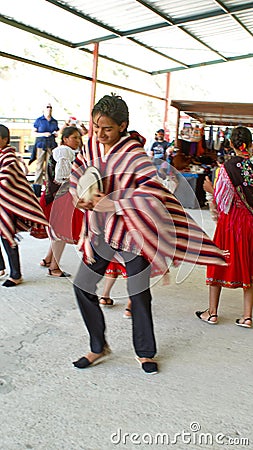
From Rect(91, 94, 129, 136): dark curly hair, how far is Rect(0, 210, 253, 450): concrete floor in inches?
46.7

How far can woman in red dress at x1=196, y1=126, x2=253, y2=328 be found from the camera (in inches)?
114

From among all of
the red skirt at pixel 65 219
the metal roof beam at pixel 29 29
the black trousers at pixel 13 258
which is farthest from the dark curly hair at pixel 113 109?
the metal roof beam at pixel 29 29

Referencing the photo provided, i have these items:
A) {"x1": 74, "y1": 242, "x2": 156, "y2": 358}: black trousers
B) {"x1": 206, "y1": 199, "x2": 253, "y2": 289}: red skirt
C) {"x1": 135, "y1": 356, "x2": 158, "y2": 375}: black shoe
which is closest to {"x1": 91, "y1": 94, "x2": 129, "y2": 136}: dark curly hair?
{"x1": 74, "y1": 242, "x2": 156, "y2": 358}: black trousers

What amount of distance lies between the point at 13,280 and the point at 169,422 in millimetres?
1927

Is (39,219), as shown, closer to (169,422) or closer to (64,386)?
(64,386)

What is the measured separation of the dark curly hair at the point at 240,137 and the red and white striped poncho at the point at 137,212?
74 centimetres

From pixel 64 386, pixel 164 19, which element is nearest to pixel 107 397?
pixel 64 386

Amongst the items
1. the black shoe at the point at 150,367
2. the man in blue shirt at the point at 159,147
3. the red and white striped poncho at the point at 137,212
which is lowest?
the black shoe at the point at 150,367

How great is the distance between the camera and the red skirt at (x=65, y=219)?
3520 millimetres

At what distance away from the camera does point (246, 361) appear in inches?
102

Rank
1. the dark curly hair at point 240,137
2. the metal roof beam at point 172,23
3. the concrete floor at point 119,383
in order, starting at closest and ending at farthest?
the concrete floor at point 119,383 < the dark curly hair at point 240,137 < the metal roof beam at point 172,23

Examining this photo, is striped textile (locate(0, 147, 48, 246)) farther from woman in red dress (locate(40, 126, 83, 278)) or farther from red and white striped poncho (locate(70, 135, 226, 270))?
red and white striped poncho (locate(70, 135, 226, 270))

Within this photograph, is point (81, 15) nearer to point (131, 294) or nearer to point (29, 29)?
point (29, 29)

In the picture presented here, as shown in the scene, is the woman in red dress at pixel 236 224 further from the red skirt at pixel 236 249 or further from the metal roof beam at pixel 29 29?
the metal roof beam at pixel 29 29
